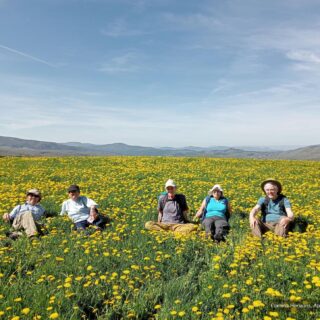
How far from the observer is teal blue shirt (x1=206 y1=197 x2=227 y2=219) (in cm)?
892

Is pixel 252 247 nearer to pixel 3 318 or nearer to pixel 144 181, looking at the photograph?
pixel 3 318

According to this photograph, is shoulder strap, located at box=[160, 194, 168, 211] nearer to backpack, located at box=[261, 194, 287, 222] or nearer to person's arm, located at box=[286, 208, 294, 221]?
backpack, located at box=[261, 194, 287, 222]

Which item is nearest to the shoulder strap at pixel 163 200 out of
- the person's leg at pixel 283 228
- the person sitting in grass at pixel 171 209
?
the person sitting in grass at pixel 171 209

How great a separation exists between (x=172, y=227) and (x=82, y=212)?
99.3 inches

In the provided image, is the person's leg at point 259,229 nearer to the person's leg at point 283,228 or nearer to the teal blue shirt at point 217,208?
the person's leg at point 283,228

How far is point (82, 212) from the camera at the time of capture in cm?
903

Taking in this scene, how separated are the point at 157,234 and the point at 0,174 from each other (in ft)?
46.5

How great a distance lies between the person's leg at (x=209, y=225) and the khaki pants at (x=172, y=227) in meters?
0.27

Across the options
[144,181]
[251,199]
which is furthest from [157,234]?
[144,181]

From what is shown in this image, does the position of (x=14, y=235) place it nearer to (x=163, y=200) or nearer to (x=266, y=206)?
(x=163, y=200)

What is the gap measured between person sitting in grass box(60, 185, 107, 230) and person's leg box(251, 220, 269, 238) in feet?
12.6

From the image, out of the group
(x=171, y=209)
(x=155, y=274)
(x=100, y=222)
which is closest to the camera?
(x=155, y=274)

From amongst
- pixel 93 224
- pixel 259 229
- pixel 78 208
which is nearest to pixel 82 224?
pixel 93 224

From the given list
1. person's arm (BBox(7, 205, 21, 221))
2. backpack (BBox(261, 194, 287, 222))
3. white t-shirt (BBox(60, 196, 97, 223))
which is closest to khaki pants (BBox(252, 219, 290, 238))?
backpack (BBox(261, 194, 287, 222))
